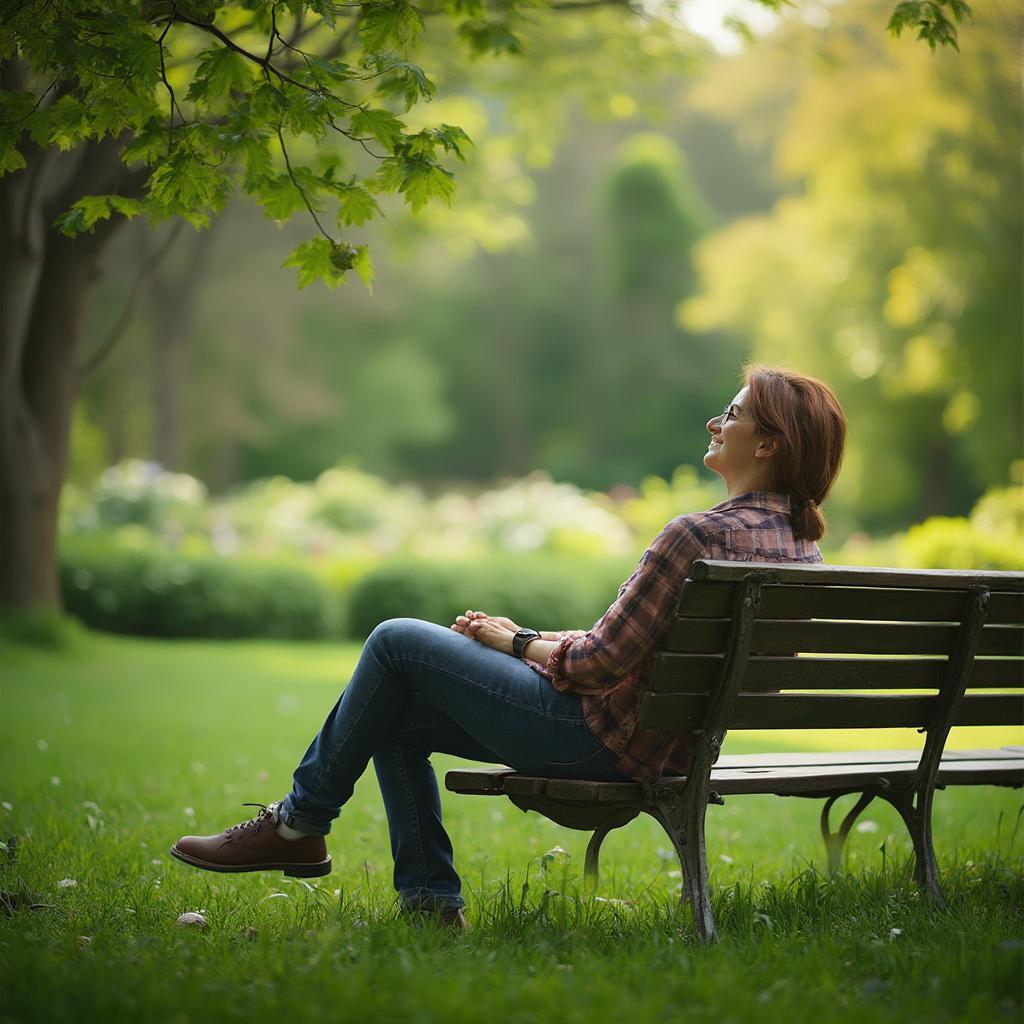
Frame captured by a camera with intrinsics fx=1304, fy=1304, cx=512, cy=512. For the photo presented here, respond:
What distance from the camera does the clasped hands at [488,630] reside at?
346 centimetres

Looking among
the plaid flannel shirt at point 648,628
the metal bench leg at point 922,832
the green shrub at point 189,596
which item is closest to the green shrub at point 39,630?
the green shrub at point 189,596

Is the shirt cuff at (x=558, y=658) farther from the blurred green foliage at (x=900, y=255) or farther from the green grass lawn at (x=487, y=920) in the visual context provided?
the blurred green foliage at (x=900, y=255)

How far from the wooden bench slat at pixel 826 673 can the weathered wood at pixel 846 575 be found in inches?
8.8

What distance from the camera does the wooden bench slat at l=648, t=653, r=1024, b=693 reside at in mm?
3207

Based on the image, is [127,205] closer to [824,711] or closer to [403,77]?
[403,77]

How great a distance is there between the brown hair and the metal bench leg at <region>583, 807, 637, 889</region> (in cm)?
89

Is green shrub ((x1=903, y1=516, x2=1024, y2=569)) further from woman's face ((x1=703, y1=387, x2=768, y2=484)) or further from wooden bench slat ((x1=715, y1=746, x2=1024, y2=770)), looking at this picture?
woman's face ((x1=703, y1=387, x2=768, y2=484))

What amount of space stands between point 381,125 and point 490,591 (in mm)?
9623

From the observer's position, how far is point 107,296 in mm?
26750

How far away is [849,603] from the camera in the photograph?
3379 millimetres

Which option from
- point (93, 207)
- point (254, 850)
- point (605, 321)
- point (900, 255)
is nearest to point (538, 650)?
point (254, 850)

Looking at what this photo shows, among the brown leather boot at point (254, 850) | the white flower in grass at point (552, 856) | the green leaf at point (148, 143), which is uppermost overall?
the green leaf at point (148, 143)

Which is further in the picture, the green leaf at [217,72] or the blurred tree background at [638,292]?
the blurred tree background at [638,292]

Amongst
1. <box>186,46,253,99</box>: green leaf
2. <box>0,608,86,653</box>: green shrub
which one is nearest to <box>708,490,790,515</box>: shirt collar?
<box>186,46,253,99</box>: green leaf
